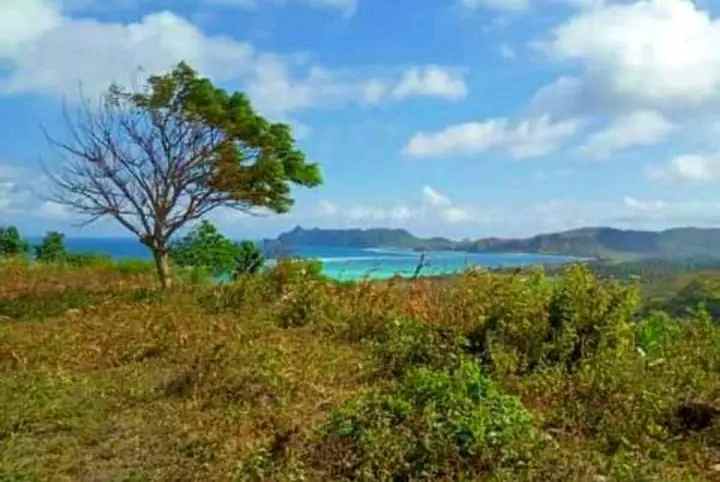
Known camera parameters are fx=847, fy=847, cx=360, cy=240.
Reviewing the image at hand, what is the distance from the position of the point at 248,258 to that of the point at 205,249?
3.51m

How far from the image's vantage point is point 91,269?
20.2 metres

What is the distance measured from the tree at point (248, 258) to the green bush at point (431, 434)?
11.9m

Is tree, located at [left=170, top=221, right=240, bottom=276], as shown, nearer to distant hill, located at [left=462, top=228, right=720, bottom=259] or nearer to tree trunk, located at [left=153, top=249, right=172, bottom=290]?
tree trunk, located at [left=153, top=249, right=172, bottom=290]

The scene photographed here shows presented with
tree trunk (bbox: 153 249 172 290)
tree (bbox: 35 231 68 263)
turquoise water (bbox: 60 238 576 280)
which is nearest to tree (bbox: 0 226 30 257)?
tree (bbox: 35 231 68 263)

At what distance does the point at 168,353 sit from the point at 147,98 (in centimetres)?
919

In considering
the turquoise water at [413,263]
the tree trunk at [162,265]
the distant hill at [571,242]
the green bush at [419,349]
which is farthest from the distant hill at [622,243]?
the green bush at [419,349]

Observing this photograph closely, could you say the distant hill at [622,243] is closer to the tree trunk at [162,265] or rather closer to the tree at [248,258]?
the tree at [248,258]

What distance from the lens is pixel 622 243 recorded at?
27.4 meters

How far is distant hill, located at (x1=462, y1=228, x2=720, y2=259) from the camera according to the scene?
18.2 m

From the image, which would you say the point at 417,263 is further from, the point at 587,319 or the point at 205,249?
the point at 205,249

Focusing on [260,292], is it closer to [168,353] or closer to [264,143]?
[168,353]

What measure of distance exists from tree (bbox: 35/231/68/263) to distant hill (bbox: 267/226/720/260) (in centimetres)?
725

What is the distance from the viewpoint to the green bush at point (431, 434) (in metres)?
4.36

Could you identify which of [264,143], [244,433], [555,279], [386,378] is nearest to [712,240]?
[264,143]
